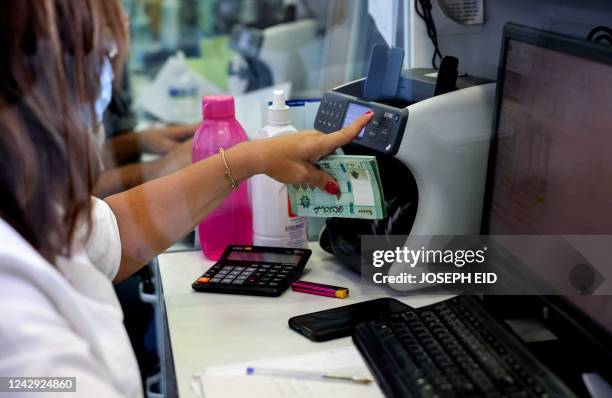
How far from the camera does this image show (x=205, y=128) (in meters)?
1.29

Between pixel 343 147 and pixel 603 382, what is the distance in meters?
0.55

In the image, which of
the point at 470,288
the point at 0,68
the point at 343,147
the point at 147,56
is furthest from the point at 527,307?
the point at 147,56

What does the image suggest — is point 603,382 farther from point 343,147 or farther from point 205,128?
point 205,128

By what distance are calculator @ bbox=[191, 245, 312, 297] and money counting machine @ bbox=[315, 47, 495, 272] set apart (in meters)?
0.10

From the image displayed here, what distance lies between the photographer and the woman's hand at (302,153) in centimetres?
110

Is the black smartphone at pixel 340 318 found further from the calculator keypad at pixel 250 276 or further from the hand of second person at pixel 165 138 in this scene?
the hand of second person at pixel 165 138

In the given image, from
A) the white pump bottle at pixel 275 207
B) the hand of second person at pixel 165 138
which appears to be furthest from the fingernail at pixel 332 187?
the hand of second person at pixel 165 138

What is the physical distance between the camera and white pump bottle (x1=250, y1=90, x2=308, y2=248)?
1.23 m

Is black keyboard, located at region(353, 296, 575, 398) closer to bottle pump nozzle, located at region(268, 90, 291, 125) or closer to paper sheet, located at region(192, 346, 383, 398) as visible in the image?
paper sheet, located at region(192, 346, 383, 398)

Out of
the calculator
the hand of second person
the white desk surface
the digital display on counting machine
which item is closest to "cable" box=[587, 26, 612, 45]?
the digital display on counting machine

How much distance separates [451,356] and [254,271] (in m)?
0.44

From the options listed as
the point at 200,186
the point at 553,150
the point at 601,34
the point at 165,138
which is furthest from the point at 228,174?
the point at 601,34

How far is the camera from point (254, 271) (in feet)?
3.85

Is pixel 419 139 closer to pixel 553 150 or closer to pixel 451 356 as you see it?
pixel 553 150
